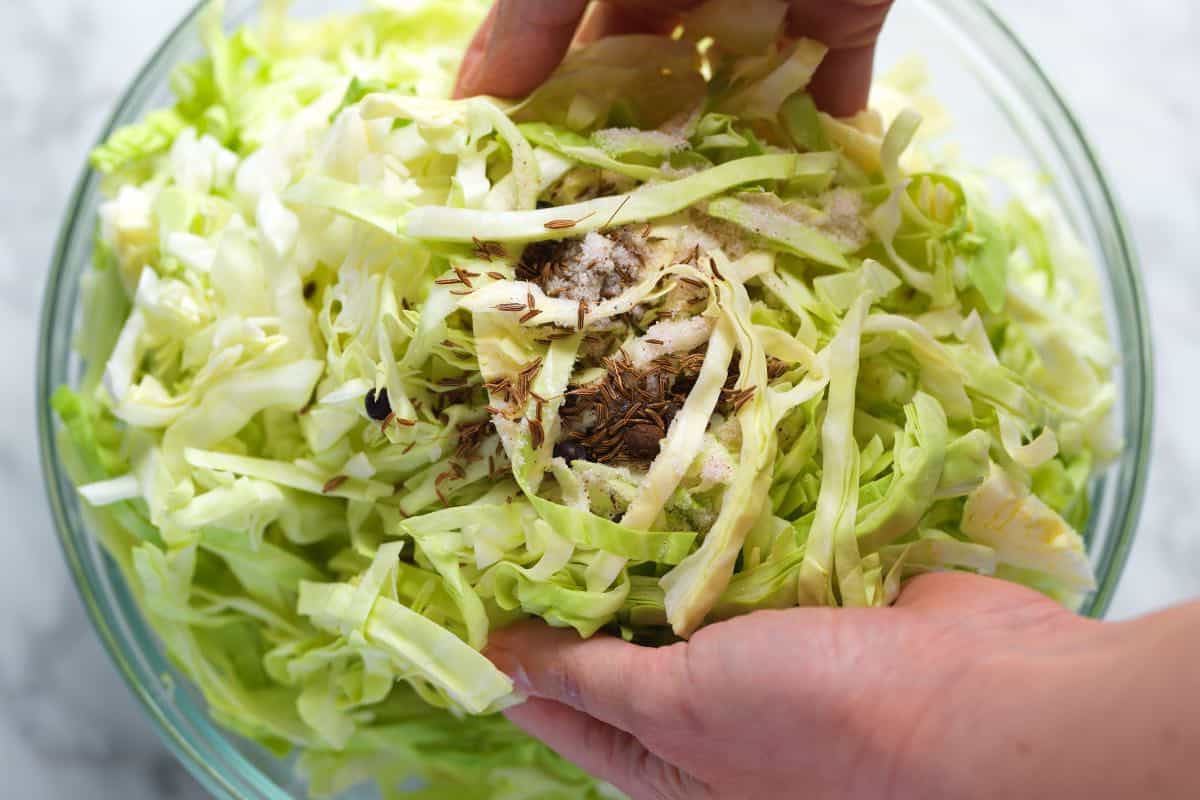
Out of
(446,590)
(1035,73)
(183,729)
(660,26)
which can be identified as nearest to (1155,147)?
(1035,73)

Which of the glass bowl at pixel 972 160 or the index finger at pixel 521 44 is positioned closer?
the index finger at pixel 521 44

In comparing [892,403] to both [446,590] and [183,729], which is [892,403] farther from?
[183,729]

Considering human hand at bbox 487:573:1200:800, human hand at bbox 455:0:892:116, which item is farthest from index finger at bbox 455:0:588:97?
human hand at bbox 487:573:1200:800

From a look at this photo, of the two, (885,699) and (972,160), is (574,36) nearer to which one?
(972,160)

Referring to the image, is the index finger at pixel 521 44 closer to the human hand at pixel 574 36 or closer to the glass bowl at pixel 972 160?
the human hand at pixel 574 36

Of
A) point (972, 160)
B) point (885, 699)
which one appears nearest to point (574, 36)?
point (972, 160)

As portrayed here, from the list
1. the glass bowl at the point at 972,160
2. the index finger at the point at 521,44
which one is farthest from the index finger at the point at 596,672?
the index finger at the point at 521,44
